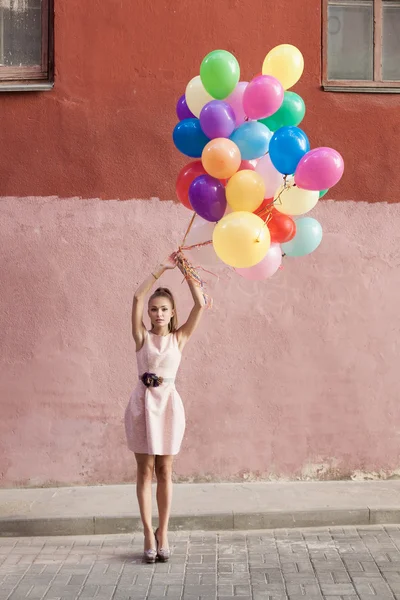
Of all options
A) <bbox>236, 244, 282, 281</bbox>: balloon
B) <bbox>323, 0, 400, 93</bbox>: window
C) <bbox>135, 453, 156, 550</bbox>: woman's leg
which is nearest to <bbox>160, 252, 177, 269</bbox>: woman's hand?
<bbox>236, 244, 282, 281</bbox>: balloon

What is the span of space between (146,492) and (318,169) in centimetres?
229

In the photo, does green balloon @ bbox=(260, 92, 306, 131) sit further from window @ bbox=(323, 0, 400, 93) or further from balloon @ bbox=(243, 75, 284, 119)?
window @ bbox=(323, 0, 400, 93)

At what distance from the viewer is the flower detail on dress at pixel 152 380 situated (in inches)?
215

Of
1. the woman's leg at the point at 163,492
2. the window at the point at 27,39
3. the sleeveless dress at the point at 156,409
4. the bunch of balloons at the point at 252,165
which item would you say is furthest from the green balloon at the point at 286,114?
the window at the point at 27,39

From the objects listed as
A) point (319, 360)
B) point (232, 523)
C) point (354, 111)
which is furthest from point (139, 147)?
point (232, 523)

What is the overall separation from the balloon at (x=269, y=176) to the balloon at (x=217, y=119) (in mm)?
294

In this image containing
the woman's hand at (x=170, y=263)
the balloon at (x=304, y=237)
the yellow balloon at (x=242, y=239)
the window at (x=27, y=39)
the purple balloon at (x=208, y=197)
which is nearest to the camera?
the yellow balloon at (x=242, y=239)

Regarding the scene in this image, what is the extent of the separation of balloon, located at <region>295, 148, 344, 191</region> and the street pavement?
2280mm

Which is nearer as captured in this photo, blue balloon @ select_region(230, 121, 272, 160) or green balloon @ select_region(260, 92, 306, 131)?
blue balloon @ select_region(230, 121, 272, 160)

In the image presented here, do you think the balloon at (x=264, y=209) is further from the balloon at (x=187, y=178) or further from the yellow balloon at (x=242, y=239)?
the balloon at (x=187, y=178)

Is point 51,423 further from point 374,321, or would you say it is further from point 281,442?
point 374,321

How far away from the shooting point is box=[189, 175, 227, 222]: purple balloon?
16.4 ft

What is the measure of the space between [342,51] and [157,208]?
84.4 inches

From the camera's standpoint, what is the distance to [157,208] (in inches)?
289
